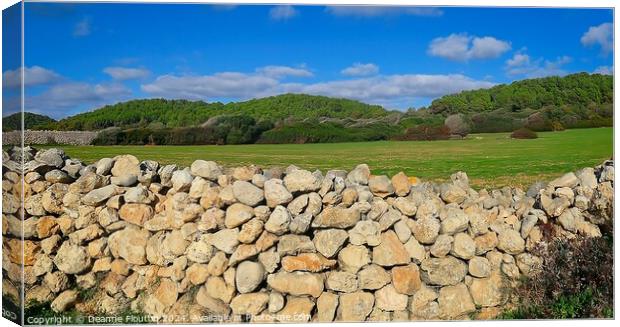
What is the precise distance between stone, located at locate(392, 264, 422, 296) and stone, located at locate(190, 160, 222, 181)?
2168 mm

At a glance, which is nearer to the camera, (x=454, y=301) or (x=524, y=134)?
(x=454, y=301)

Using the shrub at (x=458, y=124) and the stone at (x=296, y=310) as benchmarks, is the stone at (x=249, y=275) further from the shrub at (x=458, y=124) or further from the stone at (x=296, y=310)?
the shrub at (x=458, y=124)

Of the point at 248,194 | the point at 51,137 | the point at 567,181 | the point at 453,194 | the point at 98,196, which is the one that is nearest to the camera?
the point at 248,194

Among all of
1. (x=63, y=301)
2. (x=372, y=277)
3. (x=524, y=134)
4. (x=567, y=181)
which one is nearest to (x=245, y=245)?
(x=372, y=277)

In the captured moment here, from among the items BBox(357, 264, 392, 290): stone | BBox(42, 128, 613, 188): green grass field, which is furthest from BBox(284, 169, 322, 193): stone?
BBox(357, 264, 392, 290): stone

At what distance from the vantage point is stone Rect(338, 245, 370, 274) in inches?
306

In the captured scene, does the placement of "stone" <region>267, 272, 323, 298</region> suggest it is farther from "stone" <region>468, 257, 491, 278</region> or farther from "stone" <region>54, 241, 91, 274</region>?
"stone" <region>54, 241, 91, 274</region>

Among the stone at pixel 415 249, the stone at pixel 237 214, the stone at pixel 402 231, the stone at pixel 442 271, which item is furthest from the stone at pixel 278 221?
the stone at pixel 442 271

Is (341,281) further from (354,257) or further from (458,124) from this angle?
(458,124)

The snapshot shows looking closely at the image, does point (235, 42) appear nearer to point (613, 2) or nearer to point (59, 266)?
point (59, 266)

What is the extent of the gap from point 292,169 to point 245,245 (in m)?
0.99

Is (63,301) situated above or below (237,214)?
below

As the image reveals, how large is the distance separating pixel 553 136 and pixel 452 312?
2.40 meters

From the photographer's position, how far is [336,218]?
777cm
